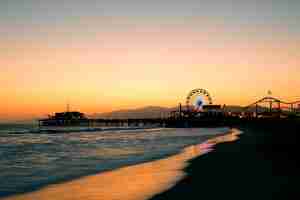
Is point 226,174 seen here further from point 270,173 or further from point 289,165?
point 289,165

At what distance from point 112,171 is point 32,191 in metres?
5.14

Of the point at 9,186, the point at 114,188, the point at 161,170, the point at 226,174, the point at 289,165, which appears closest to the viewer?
the point at 114,188

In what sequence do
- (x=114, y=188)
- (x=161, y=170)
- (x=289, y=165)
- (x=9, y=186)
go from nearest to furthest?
(x=114, y=188), (x=9, y=186), (x=289, y=165), (x=161, y=170)

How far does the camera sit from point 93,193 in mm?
11008

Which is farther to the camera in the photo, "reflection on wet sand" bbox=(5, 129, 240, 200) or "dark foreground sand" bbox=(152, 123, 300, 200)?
"reflection on wet sand" bbox=(5, 129, 240, 200)

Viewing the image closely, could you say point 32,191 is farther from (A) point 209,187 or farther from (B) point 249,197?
(B) point 249,197

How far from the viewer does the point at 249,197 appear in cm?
936

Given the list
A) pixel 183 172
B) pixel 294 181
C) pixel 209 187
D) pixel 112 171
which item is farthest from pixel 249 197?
pixel 112 171

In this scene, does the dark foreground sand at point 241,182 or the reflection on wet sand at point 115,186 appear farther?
the reflection on wet sand at point 115,186

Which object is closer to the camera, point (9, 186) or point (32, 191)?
point (32, 191)

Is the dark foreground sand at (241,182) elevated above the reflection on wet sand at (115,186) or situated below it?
above

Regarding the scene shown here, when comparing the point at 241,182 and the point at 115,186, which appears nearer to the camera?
the point at 241,182

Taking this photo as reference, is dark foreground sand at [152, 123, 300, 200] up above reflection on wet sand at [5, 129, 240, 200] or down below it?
above

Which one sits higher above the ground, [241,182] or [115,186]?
[241,182]
